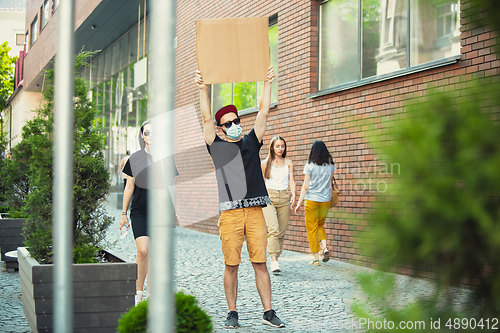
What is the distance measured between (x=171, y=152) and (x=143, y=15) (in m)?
19.0

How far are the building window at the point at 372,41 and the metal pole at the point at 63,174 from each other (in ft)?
16.4

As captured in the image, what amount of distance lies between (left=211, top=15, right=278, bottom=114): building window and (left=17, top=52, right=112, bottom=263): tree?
6.05 meters

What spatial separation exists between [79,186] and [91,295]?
1311 millimetres

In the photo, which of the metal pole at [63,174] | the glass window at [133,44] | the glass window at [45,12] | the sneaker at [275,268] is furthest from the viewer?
the glass window at [45,12]

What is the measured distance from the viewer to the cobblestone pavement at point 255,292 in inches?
200

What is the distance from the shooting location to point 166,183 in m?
1.56

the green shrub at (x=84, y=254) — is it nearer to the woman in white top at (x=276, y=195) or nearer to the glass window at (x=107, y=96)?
the woman in white top at (x=276, y=195)

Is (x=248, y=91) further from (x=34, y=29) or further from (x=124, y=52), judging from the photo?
(x=34, y=29)

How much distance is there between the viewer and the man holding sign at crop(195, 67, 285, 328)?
15.7ft

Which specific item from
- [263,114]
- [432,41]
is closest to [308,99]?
[432,41]

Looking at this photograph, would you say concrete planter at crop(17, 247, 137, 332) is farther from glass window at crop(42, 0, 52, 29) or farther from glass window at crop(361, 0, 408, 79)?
glass window at crop(42, 0, 52, 29)

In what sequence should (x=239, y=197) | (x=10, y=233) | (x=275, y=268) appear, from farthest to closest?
(x=10, y=233) < (x=275, y=268) < (x=239, y=197)

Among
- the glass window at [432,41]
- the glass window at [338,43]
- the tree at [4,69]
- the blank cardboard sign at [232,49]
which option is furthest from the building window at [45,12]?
the blank cardboard sign at [232,49]

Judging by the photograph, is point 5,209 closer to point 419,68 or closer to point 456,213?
point 419,68
